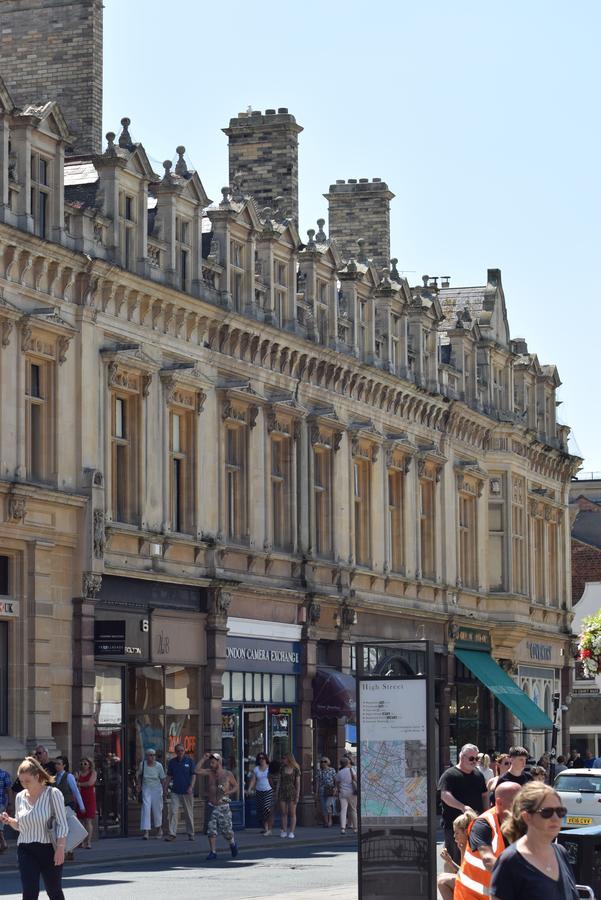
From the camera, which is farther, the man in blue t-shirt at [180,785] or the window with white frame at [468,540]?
the window with white frame at [468,540]

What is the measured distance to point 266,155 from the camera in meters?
48.6

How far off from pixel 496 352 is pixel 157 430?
74.1 ft

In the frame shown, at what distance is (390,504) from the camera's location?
1957 inches

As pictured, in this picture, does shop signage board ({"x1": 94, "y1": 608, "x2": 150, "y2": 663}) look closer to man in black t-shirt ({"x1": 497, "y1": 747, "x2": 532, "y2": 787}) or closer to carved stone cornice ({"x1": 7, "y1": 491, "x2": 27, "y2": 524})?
carved stone cornice ({"x1": 7, "y1": 491, "x2": 27, "y2": 524})

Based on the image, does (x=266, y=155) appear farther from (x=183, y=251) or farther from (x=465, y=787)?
(x=465, y=787)

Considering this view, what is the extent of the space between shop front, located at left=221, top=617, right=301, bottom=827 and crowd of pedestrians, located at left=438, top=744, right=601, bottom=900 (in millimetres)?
17848

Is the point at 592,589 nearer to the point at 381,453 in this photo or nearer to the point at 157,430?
the point at 381,453

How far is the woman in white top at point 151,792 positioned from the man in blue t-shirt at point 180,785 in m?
0.22

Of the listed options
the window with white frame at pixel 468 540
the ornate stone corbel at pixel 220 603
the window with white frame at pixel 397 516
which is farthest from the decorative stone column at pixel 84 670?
the window with white frame at pixel 468 540

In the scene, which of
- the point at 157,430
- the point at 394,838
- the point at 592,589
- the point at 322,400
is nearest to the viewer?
the point at 394,838

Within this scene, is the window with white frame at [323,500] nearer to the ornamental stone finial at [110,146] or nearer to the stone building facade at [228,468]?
the stone building facade at [228,468]

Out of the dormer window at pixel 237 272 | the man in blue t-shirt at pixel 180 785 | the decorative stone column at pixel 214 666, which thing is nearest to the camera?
the man in blue t-shirt at pixel 180 785

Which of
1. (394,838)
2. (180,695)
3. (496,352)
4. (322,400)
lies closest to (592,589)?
(496,352)

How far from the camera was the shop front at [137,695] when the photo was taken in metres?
35.5
